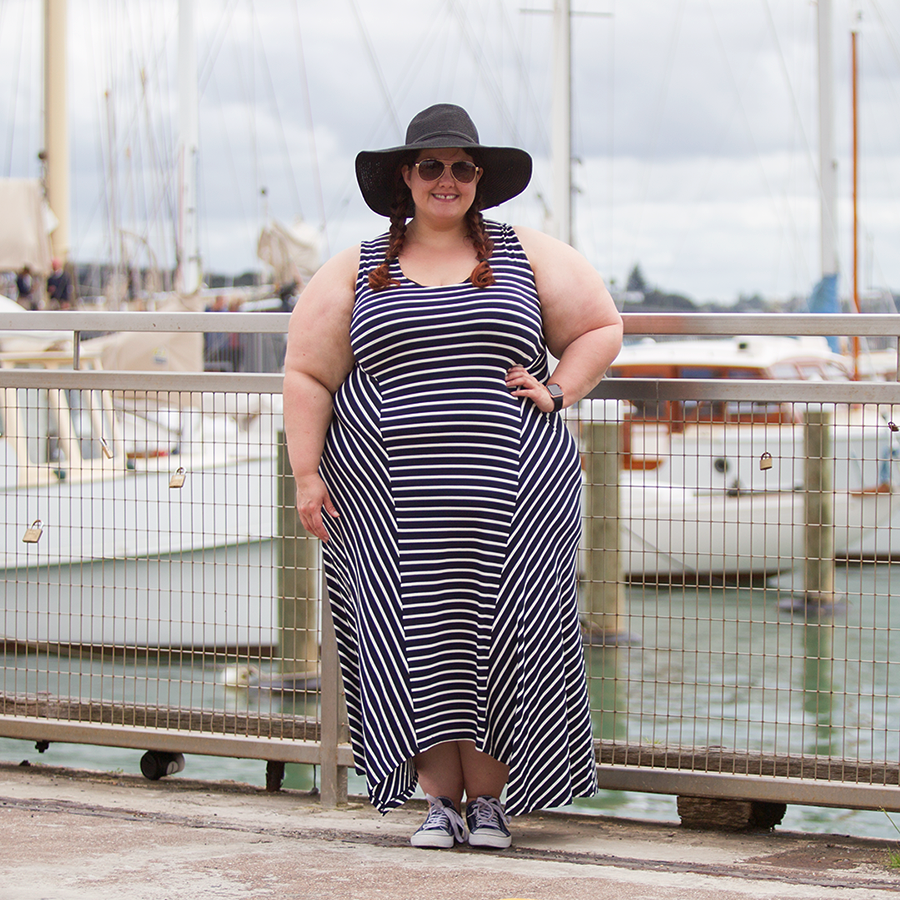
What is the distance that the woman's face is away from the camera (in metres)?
3.01

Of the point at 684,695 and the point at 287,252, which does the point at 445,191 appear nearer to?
the point at 684,695

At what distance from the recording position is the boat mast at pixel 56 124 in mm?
18406

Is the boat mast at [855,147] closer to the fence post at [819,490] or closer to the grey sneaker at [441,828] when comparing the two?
the fence post at [819,490]

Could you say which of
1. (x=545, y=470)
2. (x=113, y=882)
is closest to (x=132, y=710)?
(x=113, y=882)

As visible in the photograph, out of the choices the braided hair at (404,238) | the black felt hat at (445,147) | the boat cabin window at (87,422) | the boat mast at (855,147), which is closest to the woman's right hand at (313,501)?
the braided hair at (404,238)

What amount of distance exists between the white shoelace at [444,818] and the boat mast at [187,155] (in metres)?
11.1

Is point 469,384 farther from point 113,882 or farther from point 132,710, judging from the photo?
point 132,710

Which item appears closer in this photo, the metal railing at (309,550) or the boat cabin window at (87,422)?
the metal railing at (309,550)

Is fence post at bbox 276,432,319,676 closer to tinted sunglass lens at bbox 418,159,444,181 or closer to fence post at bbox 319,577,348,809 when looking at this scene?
fence post at bbox 319,577,348,809

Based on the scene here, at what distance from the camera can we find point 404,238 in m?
3.10

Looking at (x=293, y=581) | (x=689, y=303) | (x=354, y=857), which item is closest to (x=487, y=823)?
(x=354, y=857)

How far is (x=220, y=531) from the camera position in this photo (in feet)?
13.4

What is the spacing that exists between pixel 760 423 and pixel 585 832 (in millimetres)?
1261

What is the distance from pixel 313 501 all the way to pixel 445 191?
32.8 inches
